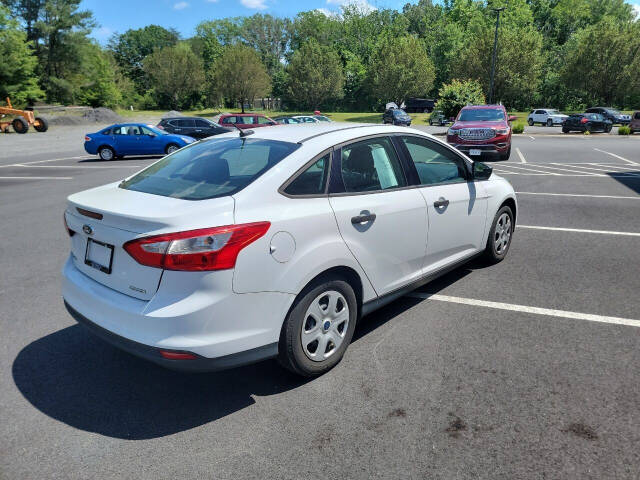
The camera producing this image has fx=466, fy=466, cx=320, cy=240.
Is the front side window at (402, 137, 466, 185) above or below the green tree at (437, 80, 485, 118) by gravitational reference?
below

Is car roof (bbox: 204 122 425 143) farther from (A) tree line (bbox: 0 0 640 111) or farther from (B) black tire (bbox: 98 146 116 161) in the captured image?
(A) tree line (bbox: 0 0 640 111)

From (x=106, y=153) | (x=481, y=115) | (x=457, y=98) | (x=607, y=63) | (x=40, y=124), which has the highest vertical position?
(x=607, y=63)

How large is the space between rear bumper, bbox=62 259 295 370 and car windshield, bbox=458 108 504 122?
49.9 feet

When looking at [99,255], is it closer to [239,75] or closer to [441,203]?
[441,203]

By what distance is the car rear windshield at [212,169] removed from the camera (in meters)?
2.96

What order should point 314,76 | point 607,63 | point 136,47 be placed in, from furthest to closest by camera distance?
point 136,47 < point 314,76 < point 607,63

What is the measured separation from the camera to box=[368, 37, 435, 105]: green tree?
2404 inches

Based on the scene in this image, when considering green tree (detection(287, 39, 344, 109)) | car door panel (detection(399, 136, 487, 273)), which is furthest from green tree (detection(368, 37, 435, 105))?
car door panel (detection(399, 136, 487, 273))

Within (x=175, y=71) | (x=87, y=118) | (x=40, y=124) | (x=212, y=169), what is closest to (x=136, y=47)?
(x=175, y=71)

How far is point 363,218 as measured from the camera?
10.8ft

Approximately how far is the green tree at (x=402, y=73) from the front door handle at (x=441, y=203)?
61030 millimetres

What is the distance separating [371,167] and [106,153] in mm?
17606

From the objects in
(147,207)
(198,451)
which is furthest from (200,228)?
(198,451)

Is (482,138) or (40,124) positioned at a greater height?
(482,138)
